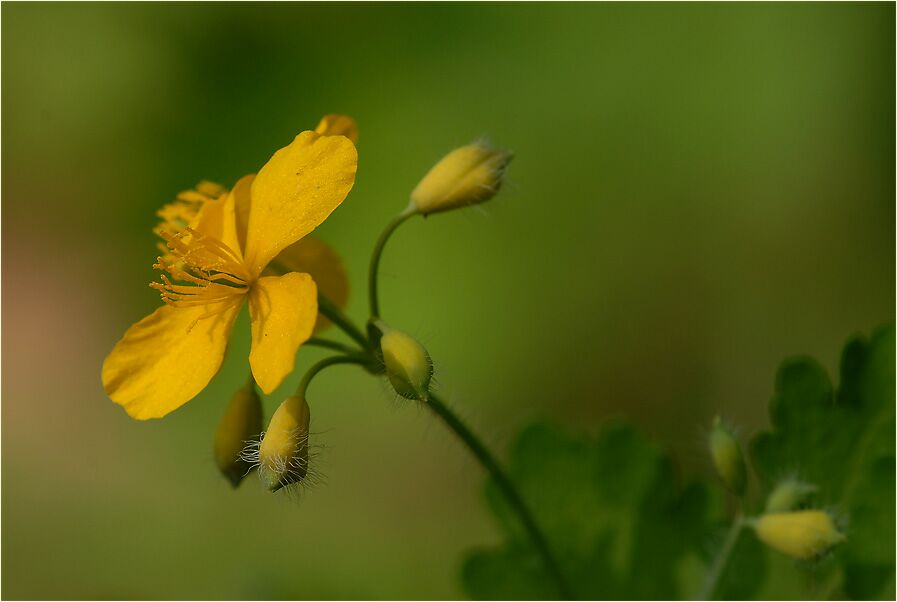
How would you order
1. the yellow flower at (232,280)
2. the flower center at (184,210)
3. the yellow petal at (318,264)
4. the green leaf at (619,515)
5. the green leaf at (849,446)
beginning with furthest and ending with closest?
the green leaf at (619,515) → the green leaf at (849,446) → the yellow petal at (318,264) → the flower center at (184,210) → the yellow flower at (232,280)

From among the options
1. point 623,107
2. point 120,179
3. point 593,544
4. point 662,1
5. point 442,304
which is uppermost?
point 120,179

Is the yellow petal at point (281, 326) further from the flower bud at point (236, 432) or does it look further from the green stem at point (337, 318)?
the flower bud at point (236, 432)

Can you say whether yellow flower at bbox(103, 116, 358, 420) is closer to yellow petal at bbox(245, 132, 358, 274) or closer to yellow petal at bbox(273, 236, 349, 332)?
yellow petal at bbox(245, 132, 358, 274)

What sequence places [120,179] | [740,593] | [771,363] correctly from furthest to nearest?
[120,179]
[771,363]
[740,593]

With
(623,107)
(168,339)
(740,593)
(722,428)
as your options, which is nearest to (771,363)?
(623,107)

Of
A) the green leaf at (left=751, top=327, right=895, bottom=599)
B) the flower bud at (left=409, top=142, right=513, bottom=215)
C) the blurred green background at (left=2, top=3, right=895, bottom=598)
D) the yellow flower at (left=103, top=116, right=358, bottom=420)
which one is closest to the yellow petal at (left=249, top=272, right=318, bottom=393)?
the yellow flower at (left=103, top=116, right=358, bottom=420)

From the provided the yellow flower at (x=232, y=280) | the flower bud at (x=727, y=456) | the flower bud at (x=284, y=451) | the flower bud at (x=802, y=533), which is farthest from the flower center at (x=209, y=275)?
the flower bud at (x=802, y=533)

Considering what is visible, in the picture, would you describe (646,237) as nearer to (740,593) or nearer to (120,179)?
(740,593)
